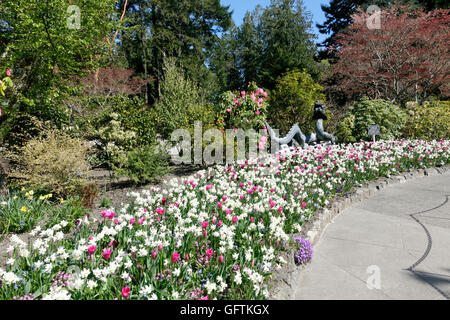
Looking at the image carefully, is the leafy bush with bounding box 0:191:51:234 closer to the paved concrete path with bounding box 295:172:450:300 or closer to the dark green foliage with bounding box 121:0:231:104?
the paved concrete path with bounding box 295:172:450:300

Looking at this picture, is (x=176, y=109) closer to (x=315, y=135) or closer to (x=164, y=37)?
(x=315, y=135)

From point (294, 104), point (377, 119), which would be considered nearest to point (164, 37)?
point (294, 104)

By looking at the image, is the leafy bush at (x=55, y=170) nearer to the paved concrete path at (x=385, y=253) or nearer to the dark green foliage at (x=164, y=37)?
the paved concrete path at (x=385, y=253)

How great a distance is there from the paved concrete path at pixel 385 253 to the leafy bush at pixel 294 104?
9.24 m

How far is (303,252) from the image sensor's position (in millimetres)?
2916

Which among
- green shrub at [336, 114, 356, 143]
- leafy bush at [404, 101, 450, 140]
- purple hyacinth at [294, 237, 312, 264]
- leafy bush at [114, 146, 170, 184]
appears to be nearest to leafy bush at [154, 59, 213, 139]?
leafy bush at [114, 146, 170, 184]

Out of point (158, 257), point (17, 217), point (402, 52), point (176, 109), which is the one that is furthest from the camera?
point (402, 52)

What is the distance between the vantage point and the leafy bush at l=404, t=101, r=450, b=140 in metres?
10.9

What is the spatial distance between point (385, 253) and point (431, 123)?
10.5m

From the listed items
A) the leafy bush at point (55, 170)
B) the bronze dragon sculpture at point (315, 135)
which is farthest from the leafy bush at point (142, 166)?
the bronze dragon sculpture at point (315, 135)

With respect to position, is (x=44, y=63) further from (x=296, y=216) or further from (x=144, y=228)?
(x=296, y=216)

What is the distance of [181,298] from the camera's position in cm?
198

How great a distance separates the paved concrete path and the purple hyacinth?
11 cm
